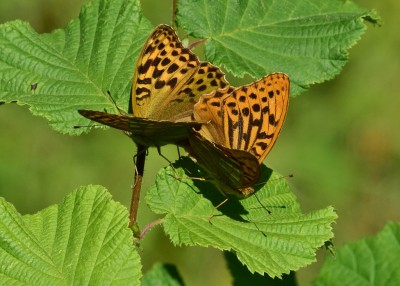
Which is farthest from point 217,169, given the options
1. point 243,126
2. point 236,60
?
point 236,60

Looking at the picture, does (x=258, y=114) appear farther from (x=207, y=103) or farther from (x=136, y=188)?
(x=136, y=188)

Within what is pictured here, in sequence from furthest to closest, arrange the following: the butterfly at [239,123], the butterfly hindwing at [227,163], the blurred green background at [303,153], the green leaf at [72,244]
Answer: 1. the blurred green background at [303,153]
2. the butterfly at [239,123]
3. the butterfly hindwing at [227,163]
4. the green leaf at [72,244]

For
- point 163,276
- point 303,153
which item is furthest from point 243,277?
point 303,153

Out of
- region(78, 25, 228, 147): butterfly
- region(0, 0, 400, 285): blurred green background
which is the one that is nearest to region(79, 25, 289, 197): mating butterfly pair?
region(78, 25, 228, 147): butterfly

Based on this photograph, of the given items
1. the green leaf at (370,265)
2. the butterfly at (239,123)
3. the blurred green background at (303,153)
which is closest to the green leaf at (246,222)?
the butterfly at (239,123)

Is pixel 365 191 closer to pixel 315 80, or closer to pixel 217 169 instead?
pixel 315 80

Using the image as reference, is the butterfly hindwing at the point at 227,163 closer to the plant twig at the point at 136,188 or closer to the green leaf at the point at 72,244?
the plant twig at the point at 136,188

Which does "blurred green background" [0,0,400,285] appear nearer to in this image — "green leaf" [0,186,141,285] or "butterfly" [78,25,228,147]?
"butterfly" [78,25,228,147]

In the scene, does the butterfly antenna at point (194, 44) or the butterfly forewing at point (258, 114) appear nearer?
the butterfly forewing at point (258, 114)
